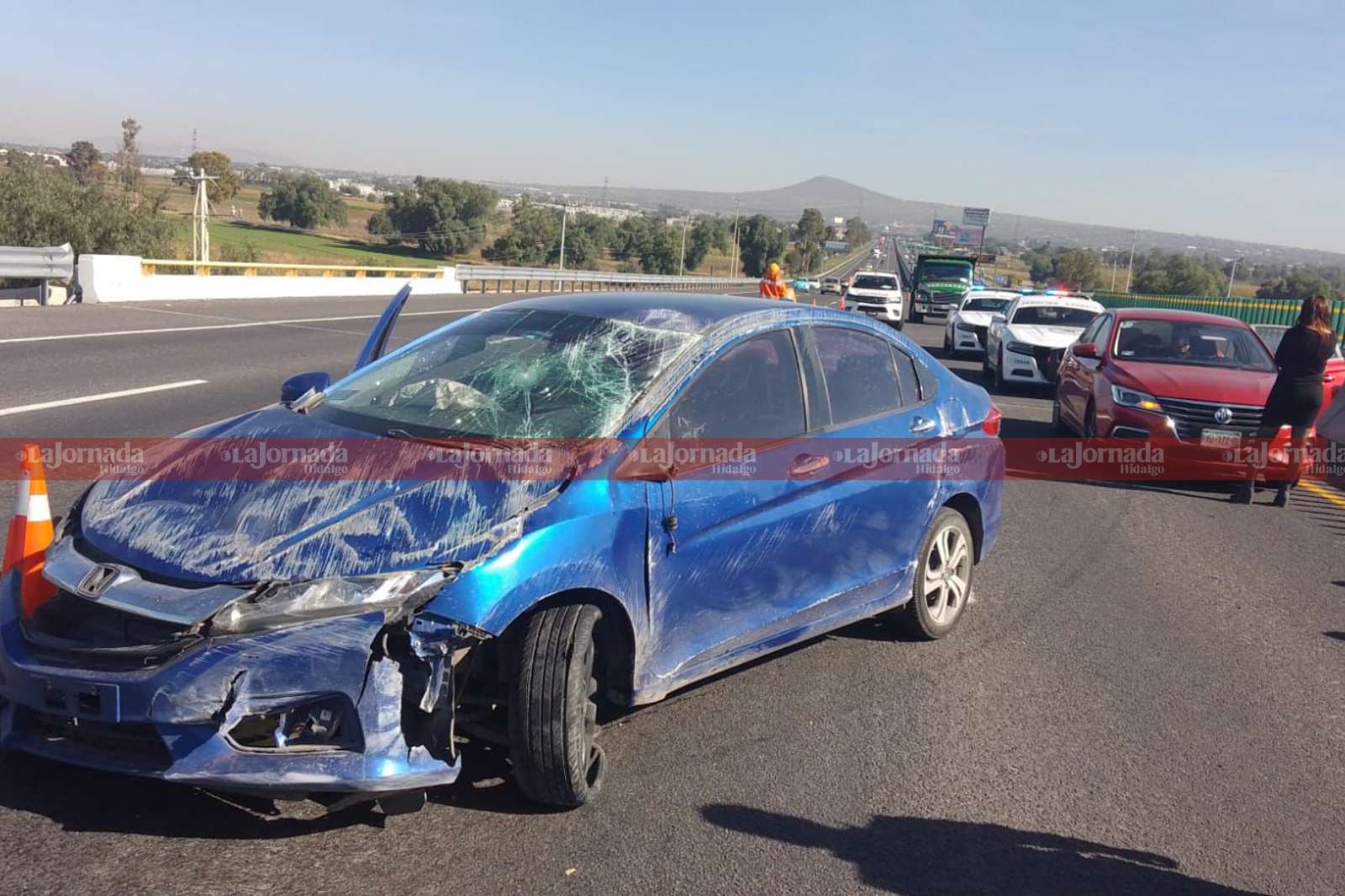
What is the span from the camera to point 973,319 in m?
23.2

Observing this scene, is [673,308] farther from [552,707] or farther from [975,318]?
[975,318]

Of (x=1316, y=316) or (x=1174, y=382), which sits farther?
(x=1174, y=382)

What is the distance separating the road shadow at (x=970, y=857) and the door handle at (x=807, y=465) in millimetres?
1436

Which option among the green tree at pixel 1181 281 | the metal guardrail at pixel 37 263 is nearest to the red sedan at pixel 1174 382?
the metal guardrail at pixel 37 263

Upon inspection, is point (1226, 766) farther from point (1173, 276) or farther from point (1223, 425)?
point (1173, 276)

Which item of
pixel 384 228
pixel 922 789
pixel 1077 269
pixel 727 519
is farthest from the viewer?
pixel 384 228

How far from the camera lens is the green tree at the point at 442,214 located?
303 ft

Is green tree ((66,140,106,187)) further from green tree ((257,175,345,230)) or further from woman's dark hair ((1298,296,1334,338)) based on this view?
woman's dark hair ((1298,296,1334,338))

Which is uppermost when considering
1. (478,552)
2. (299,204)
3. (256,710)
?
(299,204)

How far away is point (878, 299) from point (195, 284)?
18500 mm

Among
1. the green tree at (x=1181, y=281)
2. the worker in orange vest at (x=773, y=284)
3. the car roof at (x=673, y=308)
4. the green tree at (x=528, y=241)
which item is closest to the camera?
the car roof at (x=673, y=308)

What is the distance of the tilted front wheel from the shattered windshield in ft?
6.00

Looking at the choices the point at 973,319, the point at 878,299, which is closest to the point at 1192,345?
the point at 973,319

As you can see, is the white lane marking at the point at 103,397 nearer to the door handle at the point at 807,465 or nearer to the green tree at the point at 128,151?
the door handle at the point at 807,465
